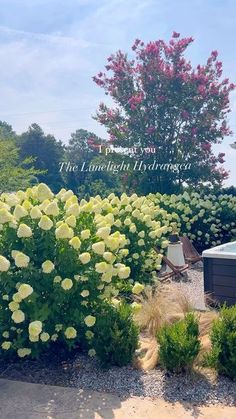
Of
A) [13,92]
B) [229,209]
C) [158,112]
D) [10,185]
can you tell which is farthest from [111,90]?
[229,209]

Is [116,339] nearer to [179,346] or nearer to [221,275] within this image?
[179,346]

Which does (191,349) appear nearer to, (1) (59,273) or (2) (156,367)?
(2) (156,367)

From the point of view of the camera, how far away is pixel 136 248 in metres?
5.13

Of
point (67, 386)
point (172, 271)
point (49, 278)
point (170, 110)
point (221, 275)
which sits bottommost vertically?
point (67, 386)

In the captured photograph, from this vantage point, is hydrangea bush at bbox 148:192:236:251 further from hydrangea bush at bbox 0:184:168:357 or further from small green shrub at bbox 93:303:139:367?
small green shrub at bbox 93:303:139:367

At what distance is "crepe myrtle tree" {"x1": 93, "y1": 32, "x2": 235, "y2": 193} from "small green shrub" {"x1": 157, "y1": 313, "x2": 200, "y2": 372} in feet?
35.9

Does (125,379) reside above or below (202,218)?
below

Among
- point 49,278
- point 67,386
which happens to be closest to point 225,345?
point 67,386

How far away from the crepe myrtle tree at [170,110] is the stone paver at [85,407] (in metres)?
11.3

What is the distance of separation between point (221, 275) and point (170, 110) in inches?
384

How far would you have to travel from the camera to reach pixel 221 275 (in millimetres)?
4762

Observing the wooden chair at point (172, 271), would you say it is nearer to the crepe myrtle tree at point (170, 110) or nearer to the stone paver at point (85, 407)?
the stone paver at point (85, 407)

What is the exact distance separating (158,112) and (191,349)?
1179cm

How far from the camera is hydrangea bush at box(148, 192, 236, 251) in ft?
29.1
